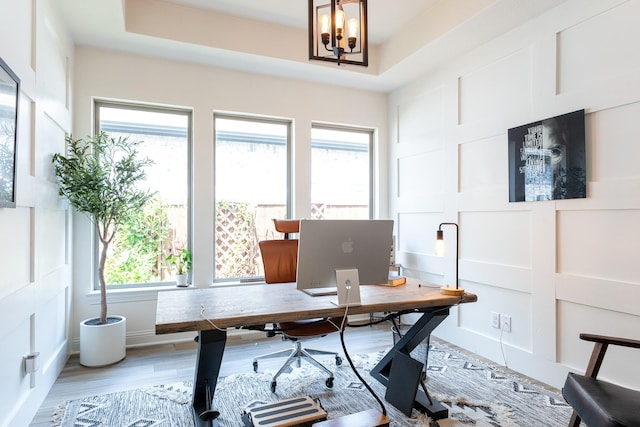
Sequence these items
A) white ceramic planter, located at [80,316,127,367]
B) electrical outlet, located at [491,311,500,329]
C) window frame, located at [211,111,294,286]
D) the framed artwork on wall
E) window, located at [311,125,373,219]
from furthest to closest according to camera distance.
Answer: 1. window, located at [311,125,373,219]
2. window frame, located at [211,111,294,286]
3. electrical outlet, located at [491,311,500,329]
4. white ceramic planter, located at [80,316,127,367]
5. the framed artwork on wall

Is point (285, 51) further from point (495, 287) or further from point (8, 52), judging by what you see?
A: point (495, 287)

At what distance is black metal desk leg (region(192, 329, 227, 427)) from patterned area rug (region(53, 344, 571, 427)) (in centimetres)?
24

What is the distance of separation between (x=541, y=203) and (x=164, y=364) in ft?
10.3

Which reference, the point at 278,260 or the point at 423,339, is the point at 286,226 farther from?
the point at 423,339

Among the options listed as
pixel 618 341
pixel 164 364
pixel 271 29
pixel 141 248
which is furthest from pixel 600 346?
pixel 141 248

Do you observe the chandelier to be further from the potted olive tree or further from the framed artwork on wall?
the potted olive tree

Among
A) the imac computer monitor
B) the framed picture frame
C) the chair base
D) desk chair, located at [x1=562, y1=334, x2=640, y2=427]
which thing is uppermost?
the framed picture frame

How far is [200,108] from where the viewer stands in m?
3.55

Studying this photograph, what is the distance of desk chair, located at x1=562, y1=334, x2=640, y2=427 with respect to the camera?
136 cm

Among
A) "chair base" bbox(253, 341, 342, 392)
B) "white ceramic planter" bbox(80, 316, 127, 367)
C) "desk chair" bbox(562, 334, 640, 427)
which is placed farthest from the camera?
"white ceramic planter" bbox(80, 316, 127, 367)

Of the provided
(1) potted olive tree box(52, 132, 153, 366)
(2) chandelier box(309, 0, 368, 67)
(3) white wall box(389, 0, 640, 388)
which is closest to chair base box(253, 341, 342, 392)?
(1) potted olive tree box(52, 132, 153, 366)

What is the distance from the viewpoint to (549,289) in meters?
2.54

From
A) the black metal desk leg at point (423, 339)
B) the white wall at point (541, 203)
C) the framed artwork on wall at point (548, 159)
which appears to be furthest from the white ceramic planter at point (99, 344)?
the framed artwork on wall at point (548, 159)

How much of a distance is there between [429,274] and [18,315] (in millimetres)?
3244
